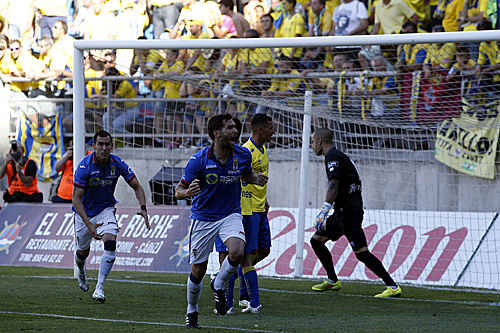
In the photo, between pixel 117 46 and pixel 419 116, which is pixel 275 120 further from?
pixel 117 46

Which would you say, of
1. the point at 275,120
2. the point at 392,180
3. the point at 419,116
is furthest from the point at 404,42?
the point at 275,120

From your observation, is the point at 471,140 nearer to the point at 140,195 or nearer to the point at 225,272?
the point at 140,195

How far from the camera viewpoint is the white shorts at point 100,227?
10445 millimetres

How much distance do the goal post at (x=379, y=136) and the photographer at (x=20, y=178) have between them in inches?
90.0

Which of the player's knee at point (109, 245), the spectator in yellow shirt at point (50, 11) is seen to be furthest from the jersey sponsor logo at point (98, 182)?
the spectator in yellow shirt at point (50, 11)

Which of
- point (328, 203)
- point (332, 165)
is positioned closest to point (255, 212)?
point (328, 203)

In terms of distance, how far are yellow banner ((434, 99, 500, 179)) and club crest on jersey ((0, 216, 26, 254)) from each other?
27.3ft

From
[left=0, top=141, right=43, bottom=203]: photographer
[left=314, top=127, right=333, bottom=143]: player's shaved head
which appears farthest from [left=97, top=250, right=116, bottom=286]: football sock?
[left=0, top=141, right=43, bottom=203]: photographer

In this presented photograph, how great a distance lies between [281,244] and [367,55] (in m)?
3.69

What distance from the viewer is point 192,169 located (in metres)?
7.96

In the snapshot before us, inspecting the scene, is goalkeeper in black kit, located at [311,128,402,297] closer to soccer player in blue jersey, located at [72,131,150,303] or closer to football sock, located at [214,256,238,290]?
soccer player in blue jersey, located at [72,131,150,303]

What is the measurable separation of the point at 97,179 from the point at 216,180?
288 cm

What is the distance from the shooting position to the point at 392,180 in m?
15.4

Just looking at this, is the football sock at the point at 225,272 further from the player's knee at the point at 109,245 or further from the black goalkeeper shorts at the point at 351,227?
the black goalkeeper shorts at the point at 351,227
